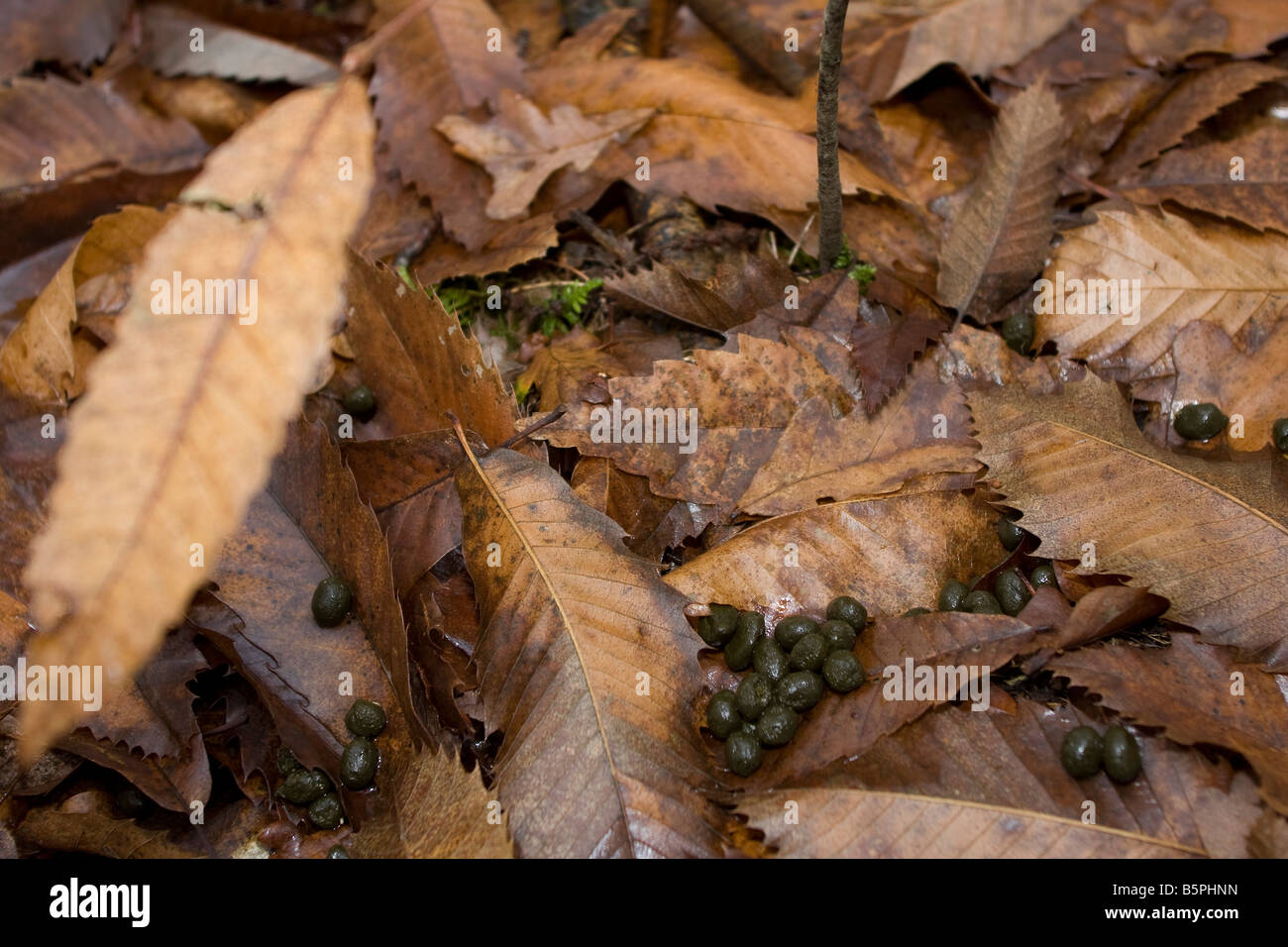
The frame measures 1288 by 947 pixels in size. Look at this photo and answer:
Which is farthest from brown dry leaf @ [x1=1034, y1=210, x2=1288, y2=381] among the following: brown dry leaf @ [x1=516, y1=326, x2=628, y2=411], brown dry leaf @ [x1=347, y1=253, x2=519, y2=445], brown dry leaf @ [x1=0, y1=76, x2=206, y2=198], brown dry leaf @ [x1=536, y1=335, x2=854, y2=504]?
brown dry leaf @ [x1=0, y1=76, x2=206, y2=198]

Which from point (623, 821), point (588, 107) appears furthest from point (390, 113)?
point (623, 821)

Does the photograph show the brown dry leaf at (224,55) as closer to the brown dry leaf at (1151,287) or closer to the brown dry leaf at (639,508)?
the brown dry leaf at (639,508)

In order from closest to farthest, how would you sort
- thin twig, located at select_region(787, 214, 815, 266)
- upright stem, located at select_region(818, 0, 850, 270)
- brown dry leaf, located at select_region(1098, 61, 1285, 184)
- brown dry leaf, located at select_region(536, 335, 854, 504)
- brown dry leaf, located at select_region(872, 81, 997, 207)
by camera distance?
upright stem, located at select_region(818, 0, 850, 270) → brown dry leaf, located at select_region(536, 335, 854, 504) → thin twig, located at select_region(787, 214, 815, 266) → brown dry leaf, located at select_region(1098, 61, 1285, 184) → brown dry leaf, located at select_region(872, 81, 997, 207)

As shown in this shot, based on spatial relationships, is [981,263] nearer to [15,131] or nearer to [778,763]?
[778,763]

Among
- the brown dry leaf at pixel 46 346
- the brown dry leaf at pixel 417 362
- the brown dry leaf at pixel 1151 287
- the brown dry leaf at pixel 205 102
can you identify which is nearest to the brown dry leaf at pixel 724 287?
the brown dry leaf at pixel 417 362

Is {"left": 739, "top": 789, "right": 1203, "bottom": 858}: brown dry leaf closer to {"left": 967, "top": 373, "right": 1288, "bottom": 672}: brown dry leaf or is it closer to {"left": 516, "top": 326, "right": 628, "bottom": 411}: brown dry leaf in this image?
{"left": 967, "top": 373, "right": 1288, "bottom": 672}: brown dry leaf
